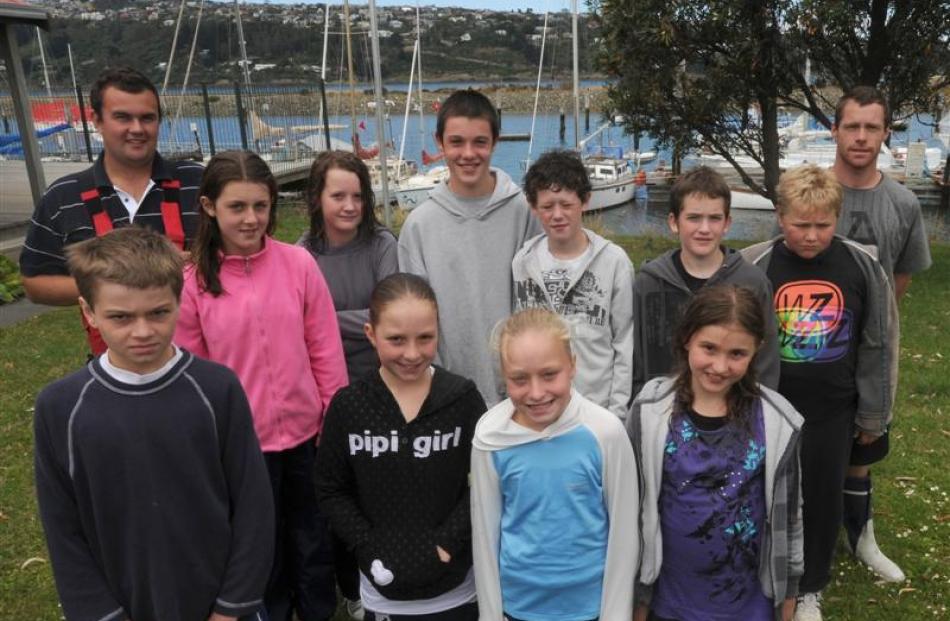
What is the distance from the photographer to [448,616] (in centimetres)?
262

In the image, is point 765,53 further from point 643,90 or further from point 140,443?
point 140,443

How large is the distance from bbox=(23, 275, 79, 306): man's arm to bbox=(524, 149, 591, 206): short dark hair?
191 centimetres

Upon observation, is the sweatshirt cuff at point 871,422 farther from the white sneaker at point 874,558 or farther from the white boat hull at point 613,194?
the white boat hull at point 613,194

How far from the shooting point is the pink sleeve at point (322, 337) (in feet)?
9.41

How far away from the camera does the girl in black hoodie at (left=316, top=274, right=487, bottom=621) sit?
8.35ft

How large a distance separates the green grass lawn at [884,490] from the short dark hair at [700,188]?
2031 millimetres

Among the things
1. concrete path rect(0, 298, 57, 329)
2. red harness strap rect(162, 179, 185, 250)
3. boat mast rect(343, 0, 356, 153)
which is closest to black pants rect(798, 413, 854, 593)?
red harness strap rect(162, 179, 185, 250)

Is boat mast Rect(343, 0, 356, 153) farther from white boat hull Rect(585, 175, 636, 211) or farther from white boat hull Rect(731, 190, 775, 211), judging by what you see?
white boat hull Rect(731, 190, 775, 211)

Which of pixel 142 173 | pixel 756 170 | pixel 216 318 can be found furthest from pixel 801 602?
pixel 756 170

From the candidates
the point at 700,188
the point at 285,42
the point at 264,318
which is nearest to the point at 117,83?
the point at 264,318

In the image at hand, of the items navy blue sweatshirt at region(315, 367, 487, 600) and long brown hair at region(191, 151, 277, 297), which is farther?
long brown hair at region(191, 151, 277, 297)

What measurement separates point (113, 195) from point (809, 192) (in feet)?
9.15

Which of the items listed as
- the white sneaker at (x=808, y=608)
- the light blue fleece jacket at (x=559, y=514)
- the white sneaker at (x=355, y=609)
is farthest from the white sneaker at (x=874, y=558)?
the white sneaker at (x=355, y=609)

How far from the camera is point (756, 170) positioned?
3078 cm
